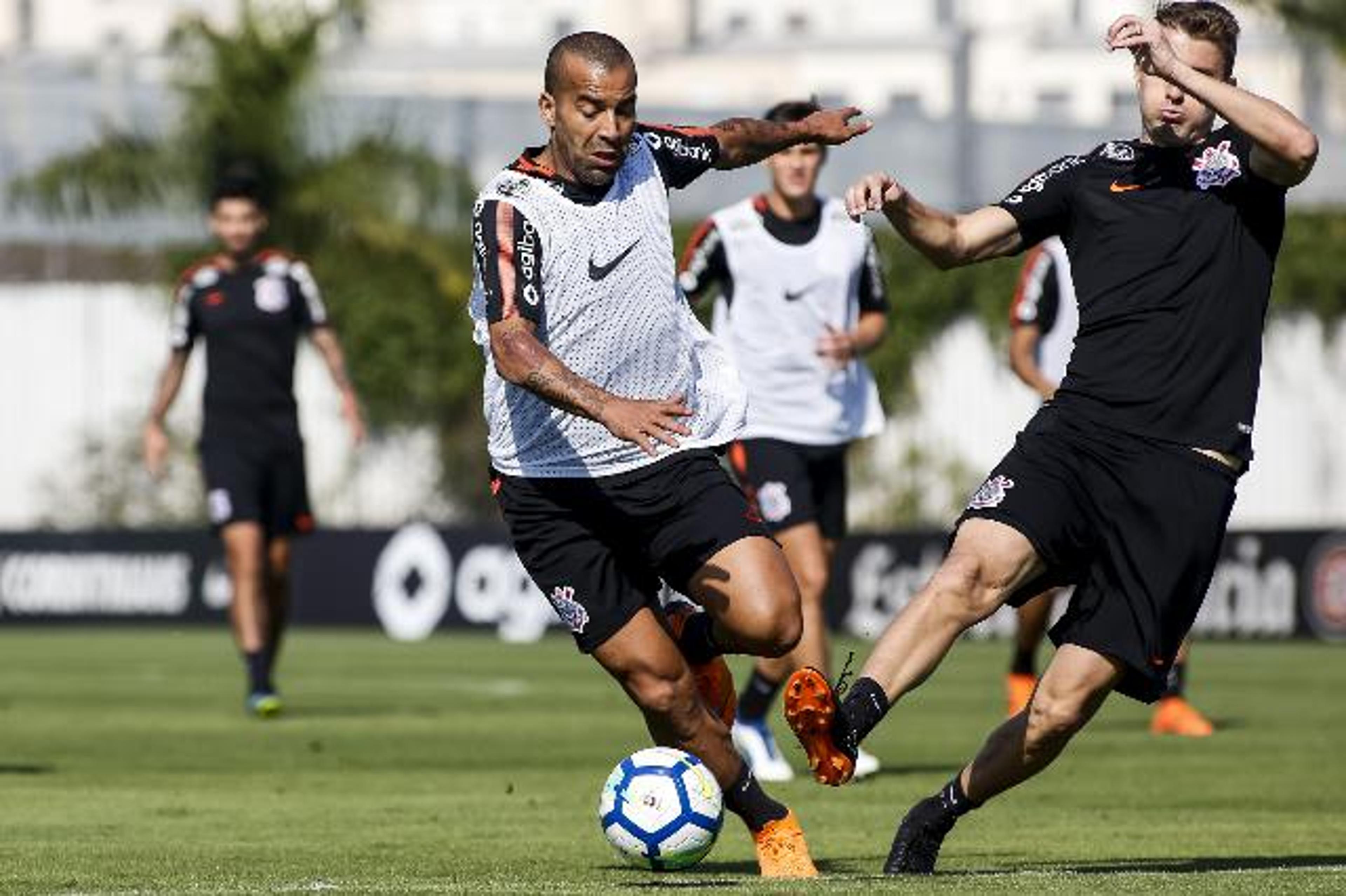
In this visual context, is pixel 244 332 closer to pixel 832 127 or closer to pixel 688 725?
pixel 832 127

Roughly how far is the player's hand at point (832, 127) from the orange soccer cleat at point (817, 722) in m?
1.85

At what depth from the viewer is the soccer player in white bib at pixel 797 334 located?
13961 mm

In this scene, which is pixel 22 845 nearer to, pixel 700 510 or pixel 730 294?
pixel 700 510

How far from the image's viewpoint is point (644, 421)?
340 inches

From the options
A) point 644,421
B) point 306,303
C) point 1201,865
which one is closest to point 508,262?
point 644,421

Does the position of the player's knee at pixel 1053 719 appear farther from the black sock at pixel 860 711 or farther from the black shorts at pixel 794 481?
the black shorts at pixel 794 481

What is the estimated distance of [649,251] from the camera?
9.39 m

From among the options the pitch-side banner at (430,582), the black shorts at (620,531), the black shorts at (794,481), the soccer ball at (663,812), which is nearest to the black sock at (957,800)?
the soccer ball at (663,812)

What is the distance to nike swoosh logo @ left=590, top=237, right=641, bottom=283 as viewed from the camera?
929cm

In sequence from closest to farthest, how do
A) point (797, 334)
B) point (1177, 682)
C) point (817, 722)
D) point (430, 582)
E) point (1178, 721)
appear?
point (817, 722)
point (797, 334)
point (1178, 721)
point (1177, 682)
point (430, 582)

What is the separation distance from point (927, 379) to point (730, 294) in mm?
19229

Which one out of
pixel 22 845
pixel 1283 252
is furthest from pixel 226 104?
pixel 22 845

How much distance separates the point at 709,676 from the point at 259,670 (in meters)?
7.37

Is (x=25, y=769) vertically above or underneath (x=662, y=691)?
underneath
